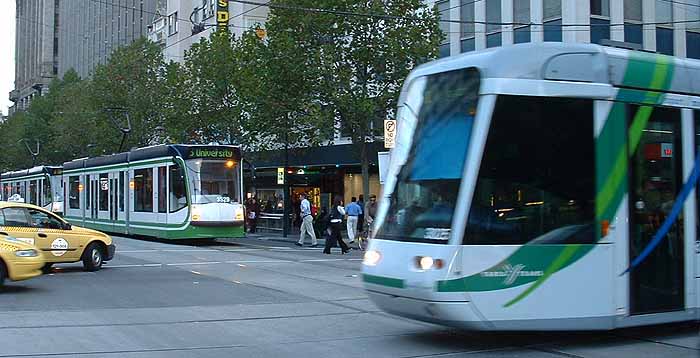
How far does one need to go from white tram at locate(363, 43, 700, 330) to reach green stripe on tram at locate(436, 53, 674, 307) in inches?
0.6

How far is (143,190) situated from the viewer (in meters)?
29.6

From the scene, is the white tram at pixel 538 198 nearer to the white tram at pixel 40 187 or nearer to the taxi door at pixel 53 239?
the taxi door at pixel 53 239

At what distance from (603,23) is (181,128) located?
2196 cm

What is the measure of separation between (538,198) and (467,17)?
25.2m

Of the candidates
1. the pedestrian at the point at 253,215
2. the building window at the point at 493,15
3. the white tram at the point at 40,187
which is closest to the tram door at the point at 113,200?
the pedestrian at the point at 253,215

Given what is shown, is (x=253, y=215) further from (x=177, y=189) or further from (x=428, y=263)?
(x=428, y=263)

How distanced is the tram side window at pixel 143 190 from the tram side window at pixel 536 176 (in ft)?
71.3

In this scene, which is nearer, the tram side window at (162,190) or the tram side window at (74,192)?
the tram side window at (162,190)

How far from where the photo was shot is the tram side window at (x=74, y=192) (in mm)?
37681

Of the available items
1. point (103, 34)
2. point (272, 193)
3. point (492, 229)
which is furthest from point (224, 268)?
point (103, 34)

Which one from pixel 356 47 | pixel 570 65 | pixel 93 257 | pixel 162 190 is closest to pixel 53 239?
pixel 93 257

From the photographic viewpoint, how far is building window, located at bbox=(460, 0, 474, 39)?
3278 cm

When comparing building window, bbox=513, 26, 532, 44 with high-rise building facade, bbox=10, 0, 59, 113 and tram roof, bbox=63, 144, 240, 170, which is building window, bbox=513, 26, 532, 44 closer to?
tram roof, bbox=63, 144, 240, 170

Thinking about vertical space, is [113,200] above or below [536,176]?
below
